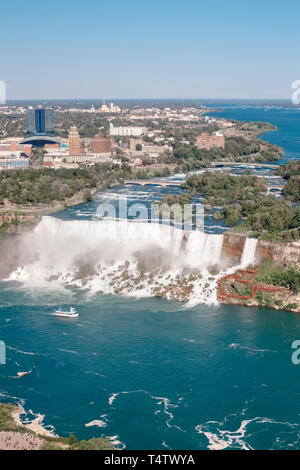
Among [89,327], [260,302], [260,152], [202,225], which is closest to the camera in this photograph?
[89,327]

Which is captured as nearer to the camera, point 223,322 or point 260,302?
point 223,322

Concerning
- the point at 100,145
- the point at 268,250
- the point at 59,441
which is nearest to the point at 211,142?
the point at 100,145

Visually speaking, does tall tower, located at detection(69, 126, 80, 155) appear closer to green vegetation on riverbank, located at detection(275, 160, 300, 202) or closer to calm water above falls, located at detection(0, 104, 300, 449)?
green vegetation on riverbank, located at detection(275, 160, 300, 202)

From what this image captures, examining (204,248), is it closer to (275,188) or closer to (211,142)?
(275,188)

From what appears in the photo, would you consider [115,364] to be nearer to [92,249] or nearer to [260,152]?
[92,249]

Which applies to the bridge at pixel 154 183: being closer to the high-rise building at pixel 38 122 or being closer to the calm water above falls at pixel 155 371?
the calm water above falls at pixel 155 371
